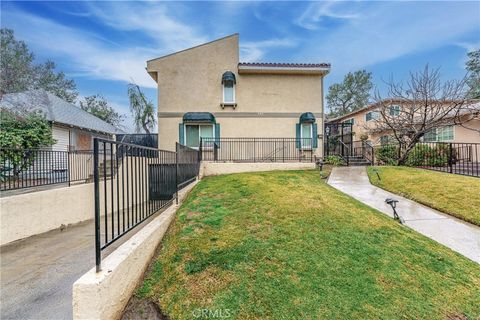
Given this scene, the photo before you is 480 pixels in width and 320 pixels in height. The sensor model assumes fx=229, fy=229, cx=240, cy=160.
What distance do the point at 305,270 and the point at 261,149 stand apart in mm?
10969

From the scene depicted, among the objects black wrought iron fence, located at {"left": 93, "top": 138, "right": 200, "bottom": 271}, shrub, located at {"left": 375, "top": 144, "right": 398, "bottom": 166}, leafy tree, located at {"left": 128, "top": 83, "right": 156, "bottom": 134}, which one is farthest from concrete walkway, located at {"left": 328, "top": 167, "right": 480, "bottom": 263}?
leafy tree, located at {"left": 128, "top": 83, "right": 156, "bottom": 134}

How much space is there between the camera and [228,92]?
45.2ft

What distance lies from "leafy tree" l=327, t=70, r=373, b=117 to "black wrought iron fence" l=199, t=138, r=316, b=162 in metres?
25.3

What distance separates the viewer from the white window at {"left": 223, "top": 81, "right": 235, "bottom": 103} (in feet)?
45.0

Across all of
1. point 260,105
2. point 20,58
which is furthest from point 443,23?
point 20,58

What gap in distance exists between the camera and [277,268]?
113 inches

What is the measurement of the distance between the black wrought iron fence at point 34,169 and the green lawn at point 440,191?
10.5 m

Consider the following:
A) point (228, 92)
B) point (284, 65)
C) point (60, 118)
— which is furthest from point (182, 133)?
point (60, 118)

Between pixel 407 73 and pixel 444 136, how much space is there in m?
7.38

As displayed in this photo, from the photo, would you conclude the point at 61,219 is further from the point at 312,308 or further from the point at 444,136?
the point at 444,136

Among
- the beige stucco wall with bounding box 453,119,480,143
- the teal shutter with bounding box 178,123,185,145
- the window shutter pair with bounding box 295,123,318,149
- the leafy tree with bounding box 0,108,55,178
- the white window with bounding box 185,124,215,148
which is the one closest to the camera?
the leafy tree with bounding box 0,108,55,178

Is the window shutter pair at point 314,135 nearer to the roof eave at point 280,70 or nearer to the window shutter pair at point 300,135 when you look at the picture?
the window shutter pair at point 300,135

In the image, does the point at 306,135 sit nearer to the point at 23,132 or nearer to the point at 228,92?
the point at 228,92

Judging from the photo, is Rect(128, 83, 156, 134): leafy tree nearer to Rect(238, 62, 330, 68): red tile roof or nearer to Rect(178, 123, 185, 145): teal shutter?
Rect(178, 123, 185, 145): teal shutter
